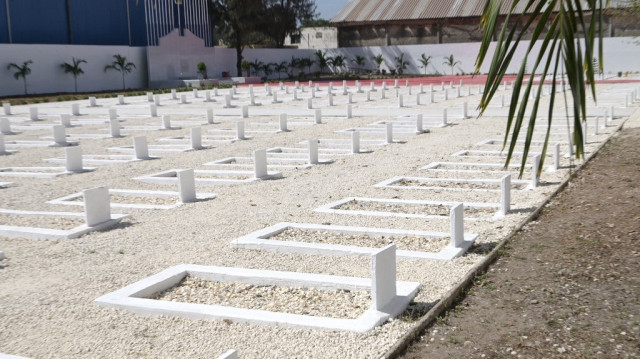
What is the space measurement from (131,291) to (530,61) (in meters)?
46.5

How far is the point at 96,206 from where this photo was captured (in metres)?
7.86

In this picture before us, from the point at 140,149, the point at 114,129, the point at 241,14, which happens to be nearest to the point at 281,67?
the point at 241,14

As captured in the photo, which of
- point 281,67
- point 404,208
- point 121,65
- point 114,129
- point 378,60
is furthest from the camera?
point 378,60

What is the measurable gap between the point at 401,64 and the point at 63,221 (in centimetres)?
4925

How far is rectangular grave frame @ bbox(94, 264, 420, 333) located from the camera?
4605mm

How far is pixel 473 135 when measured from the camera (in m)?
15.5

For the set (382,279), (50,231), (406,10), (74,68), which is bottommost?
(50,231)

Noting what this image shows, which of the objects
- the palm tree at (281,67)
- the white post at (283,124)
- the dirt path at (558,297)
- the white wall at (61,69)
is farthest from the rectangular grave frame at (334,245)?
the palm tree at (281,67)

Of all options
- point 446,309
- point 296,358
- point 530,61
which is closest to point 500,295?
point 446,309

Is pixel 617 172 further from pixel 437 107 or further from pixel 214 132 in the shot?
pixel 437 107

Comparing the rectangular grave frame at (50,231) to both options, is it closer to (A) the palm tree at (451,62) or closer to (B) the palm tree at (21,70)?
(B) the palm tree at (21,70)

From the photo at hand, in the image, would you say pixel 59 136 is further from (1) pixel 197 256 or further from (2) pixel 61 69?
(2) pixel 61 69

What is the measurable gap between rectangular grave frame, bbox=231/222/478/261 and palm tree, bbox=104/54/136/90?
37789 millimetres

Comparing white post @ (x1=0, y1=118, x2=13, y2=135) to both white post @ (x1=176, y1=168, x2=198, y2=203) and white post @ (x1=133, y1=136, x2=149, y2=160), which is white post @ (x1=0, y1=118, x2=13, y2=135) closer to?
white post @ (x1=133, y1=136, x2=149, y2=160)
